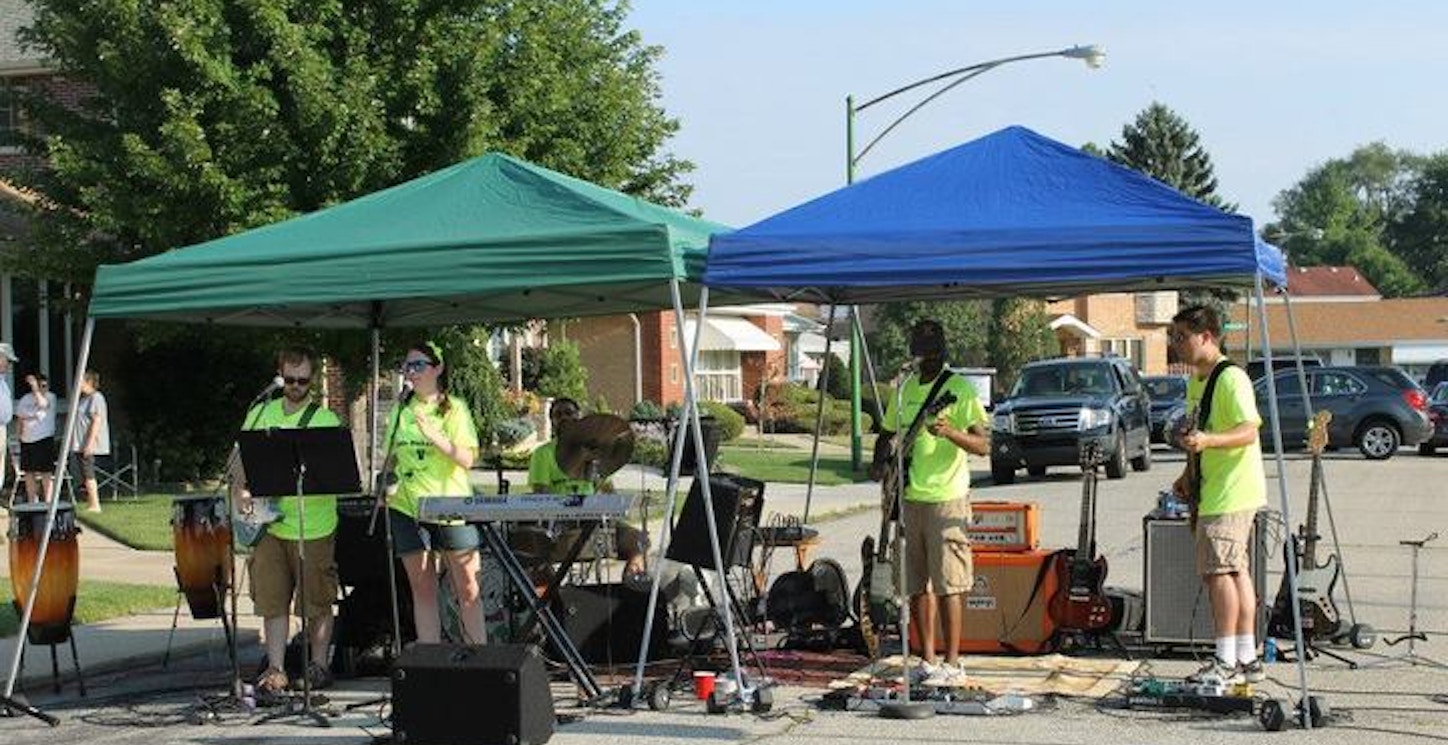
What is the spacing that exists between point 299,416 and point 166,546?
906cm

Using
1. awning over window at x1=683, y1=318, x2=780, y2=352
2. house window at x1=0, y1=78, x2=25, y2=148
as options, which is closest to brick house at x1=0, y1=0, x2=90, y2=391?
house window at x1=0, y1=78, x2=25, y2=148

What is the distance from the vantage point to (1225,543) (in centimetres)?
926

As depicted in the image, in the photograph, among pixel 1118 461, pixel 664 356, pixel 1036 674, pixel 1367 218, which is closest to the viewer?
pixel 1036 674

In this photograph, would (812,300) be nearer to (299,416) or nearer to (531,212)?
(531,212)

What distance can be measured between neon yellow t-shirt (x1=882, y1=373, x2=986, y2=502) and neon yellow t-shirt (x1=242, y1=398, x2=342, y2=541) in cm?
303

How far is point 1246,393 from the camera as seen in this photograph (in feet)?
30.6

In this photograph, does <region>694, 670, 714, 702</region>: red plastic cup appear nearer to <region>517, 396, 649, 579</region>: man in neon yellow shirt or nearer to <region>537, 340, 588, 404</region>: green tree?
<region>517, 396, 649, 579</region>: man in neon yellow shirt

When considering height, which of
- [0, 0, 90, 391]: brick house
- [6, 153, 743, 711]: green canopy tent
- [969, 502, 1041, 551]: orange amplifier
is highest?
[0, 0, 90, 391]: brick house

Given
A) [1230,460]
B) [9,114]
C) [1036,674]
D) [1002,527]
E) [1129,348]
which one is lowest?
[1036,674]

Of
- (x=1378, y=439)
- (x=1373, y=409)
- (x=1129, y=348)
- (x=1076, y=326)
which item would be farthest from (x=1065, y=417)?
(x=1129, y=348)

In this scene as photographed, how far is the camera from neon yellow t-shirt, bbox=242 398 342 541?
1020 centimetres

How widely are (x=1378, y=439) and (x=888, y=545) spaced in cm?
2448

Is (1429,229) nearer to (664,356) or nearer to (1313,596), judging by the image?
(664,356)

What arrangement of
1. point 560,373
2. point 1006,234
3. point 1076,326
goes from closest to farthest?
point 1006,234, point 560,373, point 1076,326
